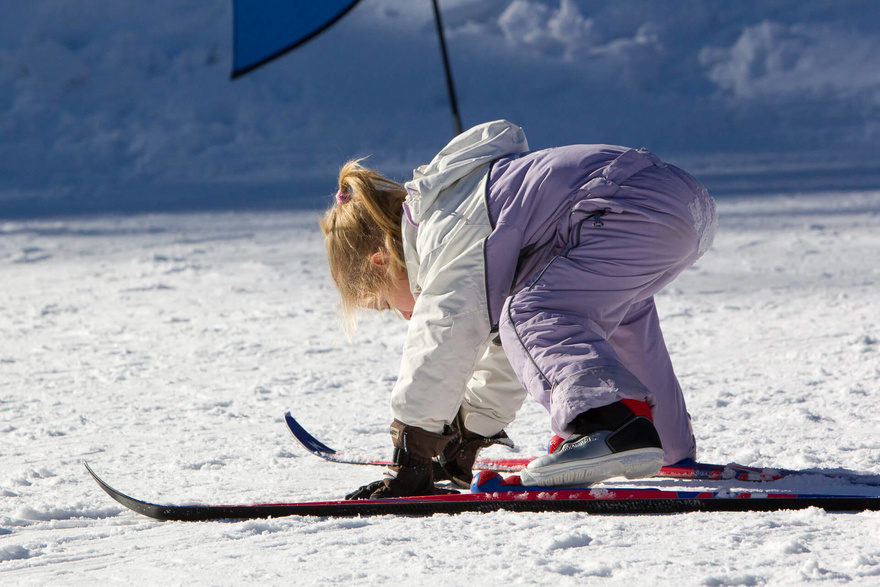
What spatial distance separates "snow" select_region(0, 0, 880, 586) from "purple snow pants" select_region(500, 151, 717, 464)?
197 millimetres

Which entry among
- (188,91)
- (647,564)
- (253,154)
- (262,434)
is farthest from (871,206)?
(188,91)

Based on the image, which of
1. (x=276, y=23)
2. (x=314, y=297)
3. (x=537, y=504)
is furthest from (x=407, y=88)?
(x=537, y=504)

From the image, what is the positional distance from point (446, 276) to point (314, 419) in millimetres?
835

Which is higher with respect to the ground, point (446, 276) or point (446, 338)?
point (446, 276)

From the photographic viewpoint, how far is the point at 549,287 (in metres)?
1.66

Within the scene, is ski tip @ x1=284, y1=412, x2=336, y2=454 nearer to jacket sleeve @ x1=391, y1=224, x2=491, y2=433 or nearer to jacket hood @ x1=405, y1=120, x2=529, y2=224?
jacket sleeve @ x1=391, y1=224, x2=491, y2=433

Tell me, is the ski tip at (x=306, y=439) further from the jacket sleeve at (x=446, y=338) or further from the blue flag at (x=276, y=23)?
the blue flag at (x=276, y=23)

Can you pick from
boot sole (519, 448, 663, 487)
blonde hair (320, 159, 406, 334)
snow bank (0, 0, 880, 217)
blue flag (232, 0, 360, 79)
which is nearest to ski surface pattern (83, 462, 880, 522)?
→ boot sole (519, 448, 663, 487)

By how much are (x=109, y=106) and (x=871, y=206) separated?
9312 mm

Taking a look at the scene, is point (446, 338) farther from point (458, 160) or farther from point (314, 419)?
point (314, 419)

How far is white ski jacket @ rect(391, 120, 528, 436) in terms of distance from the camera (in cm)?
166

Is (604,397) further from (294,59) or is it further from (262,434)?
(294,59)

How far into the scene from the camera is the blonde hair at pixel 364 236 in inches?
74.5

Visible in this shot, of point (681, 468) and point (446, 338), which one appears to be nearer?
point (446, 338)
